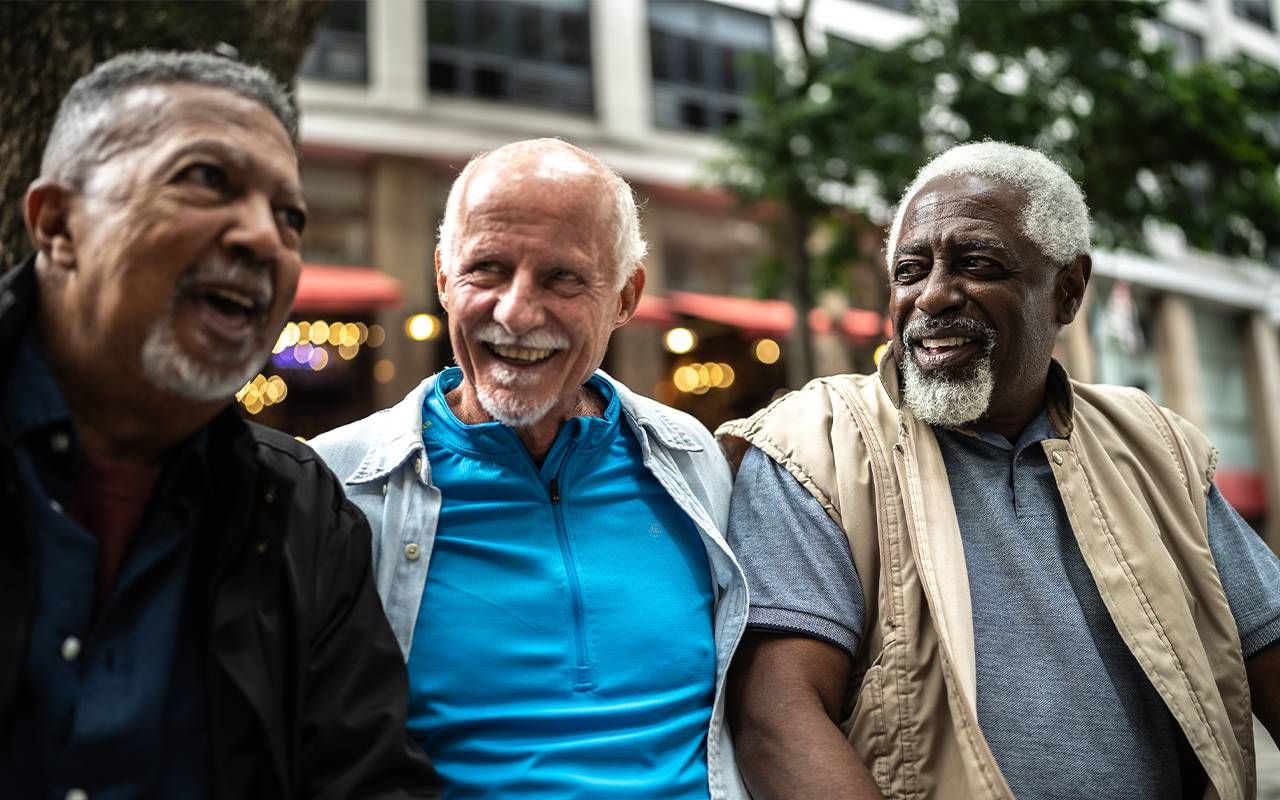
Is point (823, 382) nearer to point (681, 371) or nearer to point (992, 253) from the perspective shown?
point (992, 253)

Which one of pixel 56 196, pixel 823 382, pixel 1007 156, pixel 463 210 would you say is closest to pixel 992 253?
pixel 1007 156

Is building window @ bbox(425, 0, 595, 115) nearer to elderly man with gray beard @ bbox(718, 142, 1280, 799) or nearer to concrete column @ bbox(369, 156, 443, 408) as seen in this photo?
concrete column @ bbox(369, 156, 443, 408)

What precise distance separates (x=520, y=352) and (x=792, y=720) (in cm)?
108

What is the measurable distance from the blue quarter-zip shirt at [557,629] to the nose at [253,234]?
84cm

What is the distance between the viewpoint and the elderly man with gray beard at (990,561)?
2338mm

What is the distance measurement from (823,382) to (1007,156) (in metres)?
0.81

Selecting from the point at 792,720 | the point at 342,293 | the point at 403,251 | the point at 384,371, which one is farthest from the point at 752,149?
the point at 792,720

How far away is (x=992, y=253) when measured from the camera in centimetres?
268

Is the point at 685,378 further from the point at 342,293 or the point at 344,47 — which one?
the point at 344,47

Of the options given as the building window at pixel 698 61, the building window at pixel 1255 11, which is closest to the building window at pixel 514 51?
the building window at pixel 698 61

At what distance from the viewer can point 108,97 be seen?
172cm

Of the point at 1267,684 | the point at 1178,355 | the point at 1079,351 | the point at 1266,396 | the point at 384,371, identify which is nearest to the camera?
the point at 1267,684

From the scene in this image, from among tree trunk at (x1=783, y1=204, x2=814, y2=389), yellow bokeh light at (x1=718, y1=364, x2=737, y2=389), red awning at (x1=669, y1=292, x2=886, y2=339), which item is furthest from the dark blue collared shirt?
yellow bokeh light at (x1=718, y1=364, x2=737, y2=389)

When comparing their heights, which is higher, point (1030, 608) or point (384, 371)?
point (384, 371)
